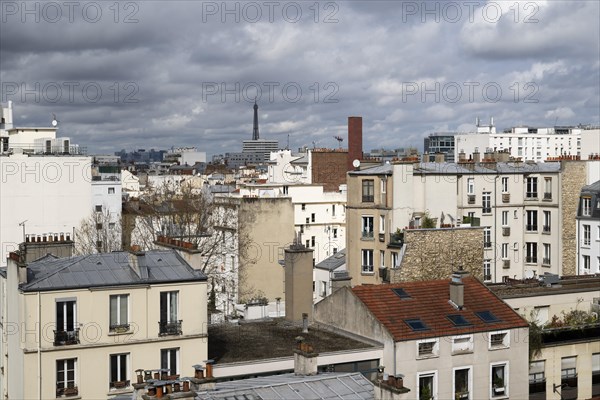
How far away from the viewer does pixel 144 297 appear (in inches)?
1158

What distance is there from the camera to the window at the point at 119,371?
94.6 ft

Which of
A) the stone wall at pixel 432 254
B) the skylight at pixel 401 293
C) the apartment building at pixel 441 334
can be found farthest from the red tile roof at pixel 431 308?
the stone wall at pixel 432 254

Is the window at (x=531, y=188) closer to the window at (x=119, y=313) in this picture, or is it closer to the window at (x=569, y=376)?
the window at (x=569, y=376)

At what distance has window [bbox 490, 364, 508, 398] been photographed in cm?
3198

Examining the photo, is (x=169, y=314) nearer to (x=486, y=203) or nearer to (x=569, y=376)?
(x=569, y=376)

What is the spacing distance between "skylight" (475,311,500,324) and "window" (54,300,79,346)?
13739 mm

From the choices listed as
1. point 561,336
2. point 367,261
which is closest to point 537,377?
point 561,336

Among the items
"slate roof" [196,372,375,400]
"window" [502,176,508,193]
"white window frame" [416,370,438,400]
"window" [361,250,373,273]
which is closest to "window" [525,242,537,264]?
"window" [502,176,508,193]

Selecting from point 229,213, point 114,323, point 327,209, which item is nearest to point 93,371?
point 114,323

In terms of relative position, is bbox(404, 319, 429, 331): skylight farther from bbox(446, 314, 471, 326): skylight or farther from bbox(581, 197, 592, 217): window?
bbox(581, 197, 592, 217): window

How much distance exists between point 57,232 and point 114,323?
108ft

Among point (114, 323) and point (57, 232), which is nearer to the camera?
point (114, 323)

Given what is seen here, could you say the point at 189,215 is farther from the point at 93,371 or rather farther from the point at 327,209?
the point at 93,371

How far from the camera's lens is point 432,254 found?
47.6 meters
